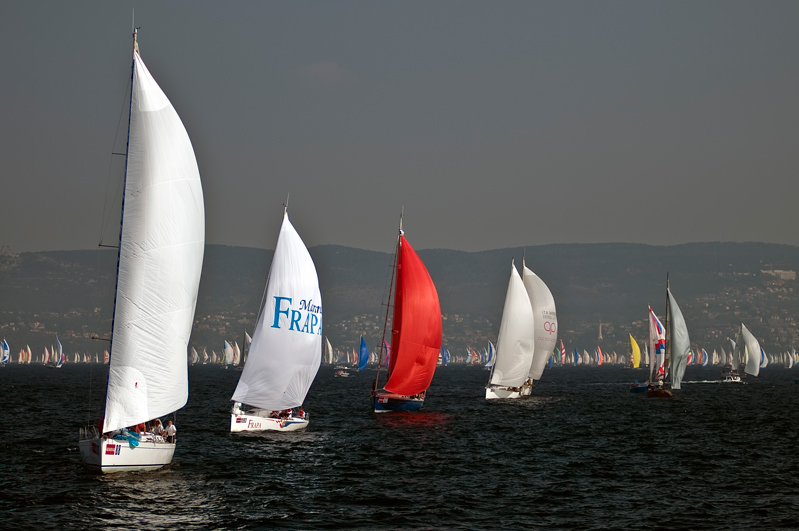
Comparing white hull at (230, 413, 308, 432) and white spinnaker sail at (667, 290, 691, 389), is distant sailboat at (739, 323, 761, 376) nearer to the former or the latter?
white spinnaker sail at (667, 290, 691, 389)

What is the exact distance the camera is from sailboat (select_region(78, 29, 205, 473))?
2881 cm

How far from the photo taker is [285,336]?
45.4 metres

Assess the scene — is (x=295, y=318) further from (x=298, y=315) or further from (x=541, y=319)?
(x=541, y=319)

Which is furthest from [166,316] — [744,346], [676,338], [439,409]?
[744,346]

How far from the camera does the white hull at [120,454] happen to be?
2984cm

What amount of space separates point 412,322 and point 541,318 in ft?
73.8

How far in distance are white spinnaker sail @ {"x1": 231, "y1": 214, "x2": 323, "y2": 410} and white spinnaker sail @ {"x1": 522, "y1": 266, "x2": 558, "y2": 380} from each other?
32010mm

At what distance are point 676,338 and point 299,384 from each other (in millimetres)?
45246

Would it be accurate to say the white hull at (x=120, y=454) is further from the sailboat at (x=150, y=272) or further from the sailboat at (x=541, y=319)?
the sailboat at (x=541, y=319)

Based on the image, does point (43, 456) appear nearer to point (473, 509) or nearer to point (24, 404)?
point (473, 509)

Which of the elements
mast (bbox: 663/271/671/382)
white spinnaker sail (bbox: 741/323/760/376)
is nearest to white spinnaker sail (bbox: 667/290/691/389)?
mast (bbox: 663/271/671/382)

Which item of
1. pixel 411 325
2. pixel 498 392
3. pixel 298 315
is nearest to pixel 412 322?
pixel 411 325

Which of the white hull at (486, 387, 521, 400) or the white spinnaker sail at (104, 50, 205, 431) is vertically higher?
the white spinnaker sail at (104, 50, 205, 431)

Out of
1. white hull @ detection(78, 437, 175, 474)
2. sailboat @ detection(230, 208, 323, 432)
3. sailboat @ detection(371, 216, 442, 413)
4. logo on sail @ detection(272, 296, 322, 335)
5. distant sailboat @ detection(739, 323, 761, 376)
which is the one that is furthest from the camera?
distant sailboat @ detection(739, 323, 761, 376)
